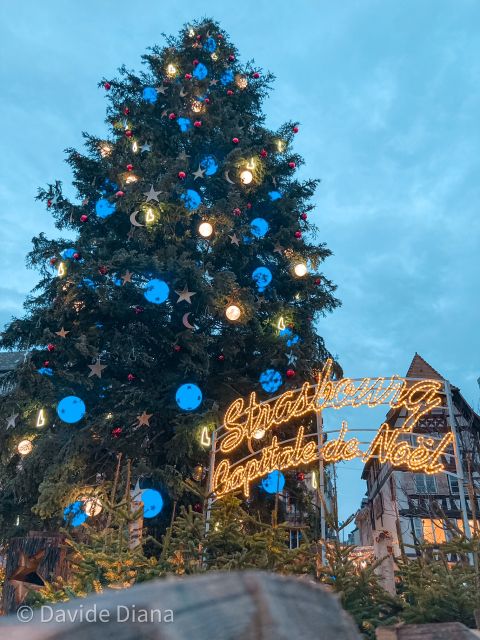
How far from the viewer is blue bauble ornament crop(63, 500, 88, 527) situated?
9.33 metres

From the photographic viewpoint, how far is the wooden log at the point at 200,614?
3.18ft

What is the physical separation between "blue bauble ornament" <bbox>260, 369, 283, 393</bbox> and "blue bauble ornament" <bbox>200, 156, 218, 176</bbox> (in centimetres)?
586

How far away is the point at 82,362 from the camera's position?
34.1 ft

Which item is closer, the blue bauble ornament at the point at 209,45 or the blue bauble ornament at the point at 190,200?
the blue bauble ornament at the point at 190,200

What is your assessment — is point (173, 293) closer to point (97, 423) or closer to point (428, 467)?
point (97, 423)

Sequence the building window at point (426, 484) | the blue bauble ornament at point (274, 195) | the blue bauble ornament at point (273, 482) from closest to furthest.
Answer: the blue bauble ornament at point (273, 482) → the blue bauble ornament at point (274, 195) → the building window at point (426, 484)

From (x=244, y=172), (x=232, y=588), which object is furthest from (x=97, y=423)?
(x=232, y=588)

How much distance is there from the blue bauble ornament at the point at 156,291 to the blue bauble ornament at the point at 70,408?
8.40 ft

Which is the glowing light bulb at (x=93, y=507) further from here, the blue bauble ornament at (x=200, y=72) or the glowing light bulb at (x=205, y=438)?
the blue bauble ornament at (x=200, y=72)

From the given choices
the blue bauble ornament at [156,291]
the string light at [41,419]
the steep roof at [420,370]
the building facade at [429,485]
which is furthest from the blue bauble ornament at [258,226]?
the steep roof at [420,370]

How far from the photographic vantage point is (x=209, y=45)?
15664mm

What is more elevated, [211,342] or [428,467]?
[211,342]

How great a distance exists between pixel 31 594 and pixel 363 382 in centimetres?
695

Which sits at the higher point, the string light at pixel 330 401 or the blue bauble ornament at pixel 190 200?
the blue bauble ornament at pixel 190 200
